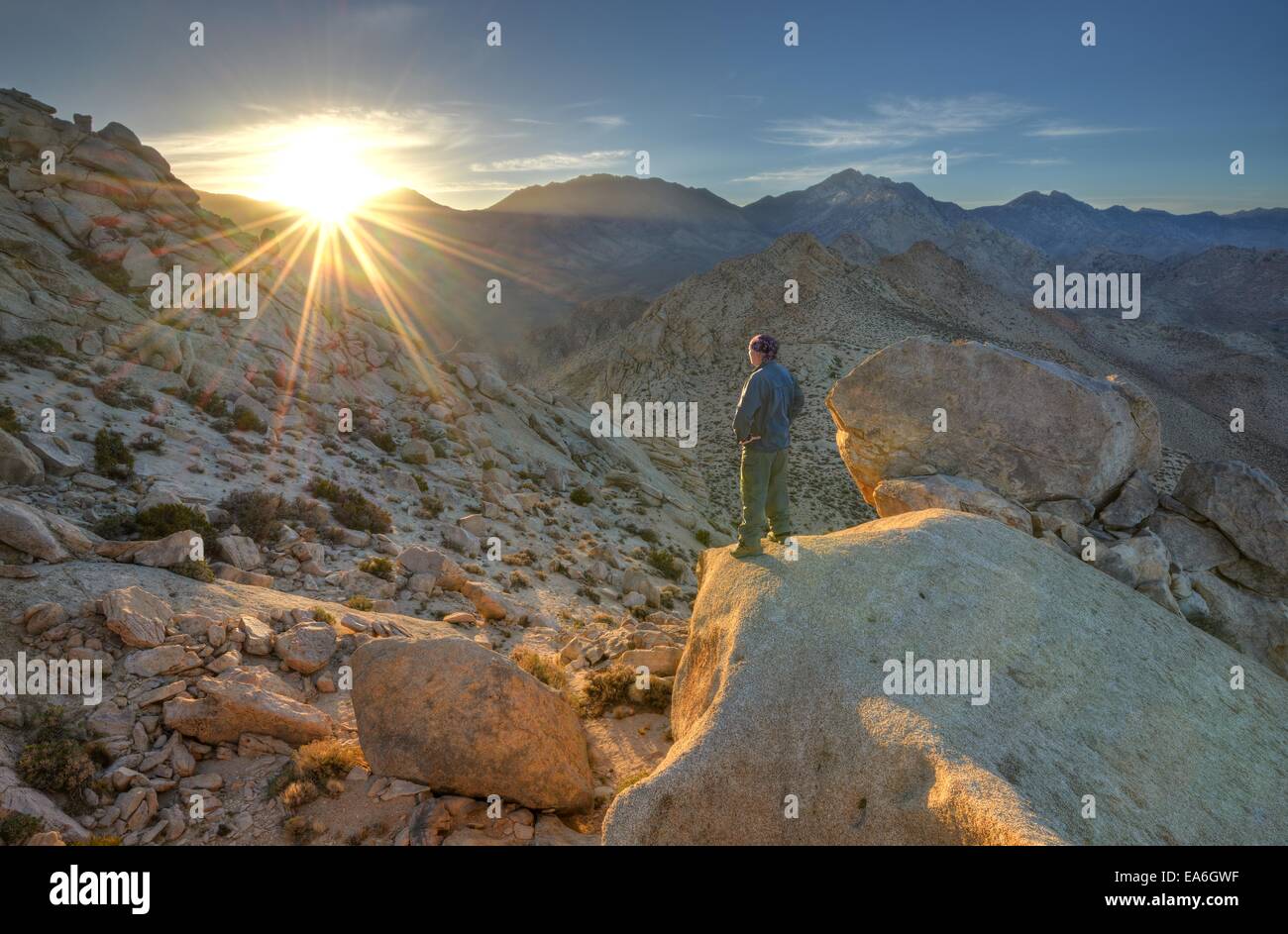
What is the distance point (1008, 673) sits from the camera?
6.36 meters

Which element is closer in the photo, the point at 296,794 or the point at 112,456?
the point at 296,794

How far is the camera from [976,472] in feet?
38.8

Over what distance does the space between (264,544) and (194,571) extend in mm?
2833

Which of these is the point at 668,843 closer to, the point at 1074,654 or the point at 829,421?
the point at 1074,654

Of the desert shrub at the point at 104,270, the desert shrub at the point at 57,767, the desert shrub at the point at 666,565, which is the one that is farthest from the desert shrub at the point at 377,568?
the desert shrub at the point at 104,270

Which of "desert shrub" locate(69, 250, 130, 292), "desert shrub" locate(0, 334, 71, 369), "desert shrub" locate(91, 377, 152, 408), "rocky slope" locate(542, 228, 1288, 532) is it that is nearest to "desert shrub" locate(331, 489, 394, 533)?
"desert shrub" locate(91, 377, 152, 408)

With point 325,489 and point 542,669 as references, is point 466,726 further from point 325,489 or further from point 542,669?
point 325,489

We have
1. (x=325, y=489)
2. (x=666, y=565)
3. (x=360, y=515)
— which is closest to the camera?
(x=360, y=515)

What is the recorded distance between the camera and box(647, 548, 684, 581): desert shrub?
20.4m

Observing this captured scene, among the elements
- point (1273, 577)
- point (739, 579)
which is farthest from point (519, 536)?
point (1273, 577)

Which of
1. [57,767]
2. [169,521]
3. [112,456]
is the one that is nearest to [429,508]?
[112,456]

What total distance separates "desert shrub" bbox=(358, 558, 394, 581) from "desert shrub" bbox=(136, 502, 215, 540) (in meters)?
2.64

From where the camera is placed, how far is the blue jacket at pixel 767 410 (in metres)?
8.59

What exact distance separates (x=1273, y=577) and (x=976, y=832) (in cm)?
1010
